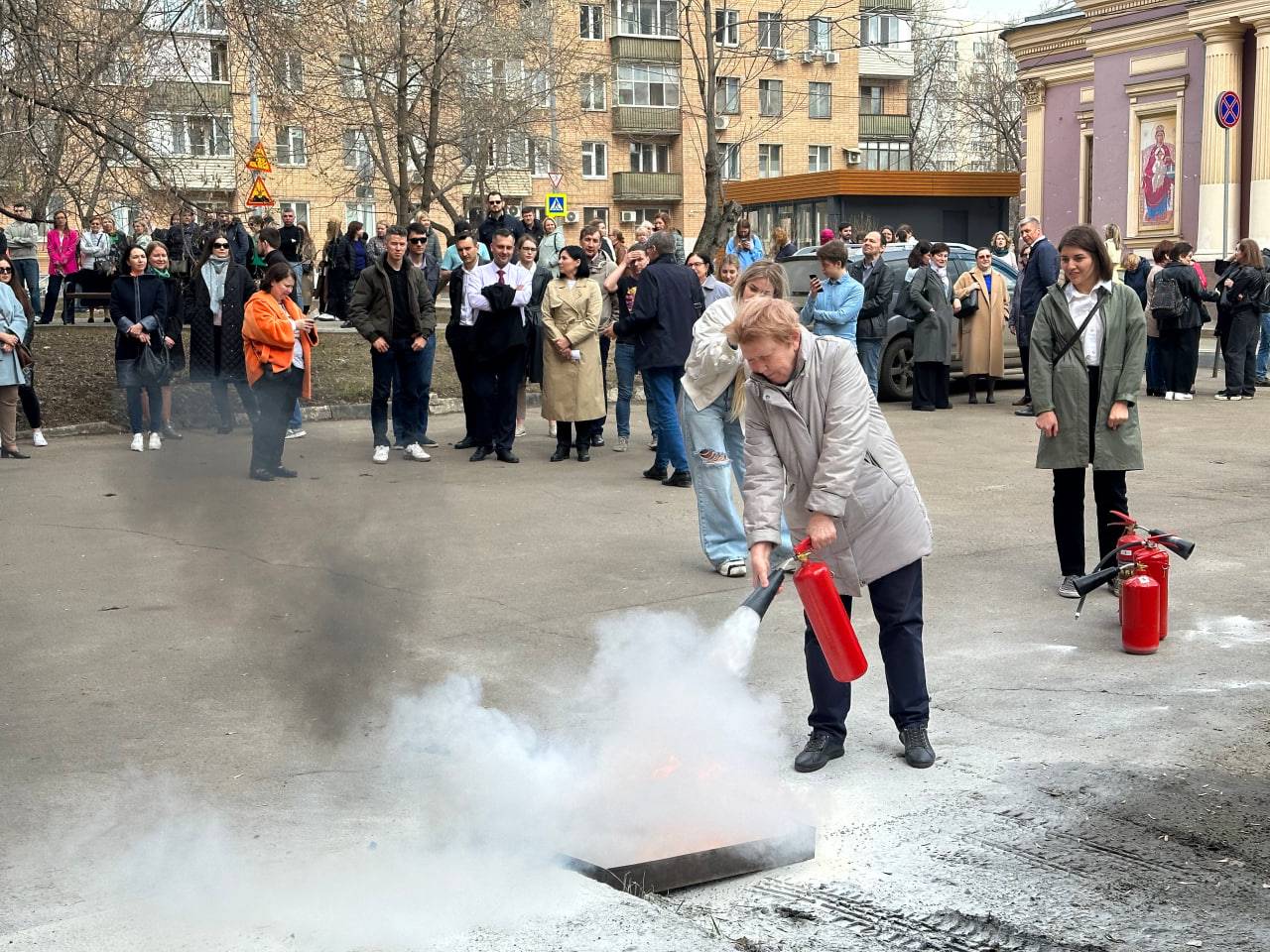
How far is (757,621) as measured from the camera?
4773 mm

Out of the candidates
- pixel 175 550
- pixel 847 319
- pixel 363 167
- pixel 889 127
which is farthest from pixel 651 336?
pixel 889 127

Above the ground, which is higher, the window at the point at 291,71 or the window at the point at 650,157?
the window at the point at 650,157

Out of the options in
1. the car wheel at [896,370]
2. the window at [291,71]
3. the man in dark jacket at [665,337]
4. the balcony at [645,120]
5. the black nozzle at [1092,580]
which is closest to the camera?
the black nozzle at [1092,580]

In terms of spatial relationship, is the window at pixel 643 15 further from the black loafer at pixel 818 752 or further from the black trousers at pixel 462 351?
the black loafer at pixel 818 752

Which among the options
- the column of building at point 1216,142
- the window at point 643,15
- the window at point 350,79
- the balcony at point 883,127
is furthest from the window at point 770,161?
the column of building at point 1216,142

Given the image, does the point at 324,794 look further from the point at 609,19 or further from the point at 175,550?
A: the point at 609,19

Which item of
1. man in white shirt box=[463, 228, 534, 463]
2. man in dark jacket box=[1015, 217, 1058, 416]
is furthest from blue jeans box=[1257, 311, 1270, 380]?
man in white shirt box=[463, 228, 534, 463]

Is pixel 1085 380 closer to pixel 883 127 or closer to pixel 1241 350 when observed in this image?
pixel 1241 350

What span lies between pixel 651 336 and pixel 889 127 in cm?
6476

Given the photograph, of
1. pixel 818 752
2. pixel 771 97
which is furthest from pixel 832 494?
pixel 771 97

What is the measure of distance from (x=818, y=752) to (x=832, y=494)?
1.03 meters

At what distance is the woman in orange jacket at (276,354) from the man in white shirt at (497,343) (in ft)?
5.04

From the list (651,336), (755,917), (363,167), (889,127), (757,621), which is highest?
(889,127)

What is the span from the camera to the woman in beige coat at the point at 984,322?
16547mm
